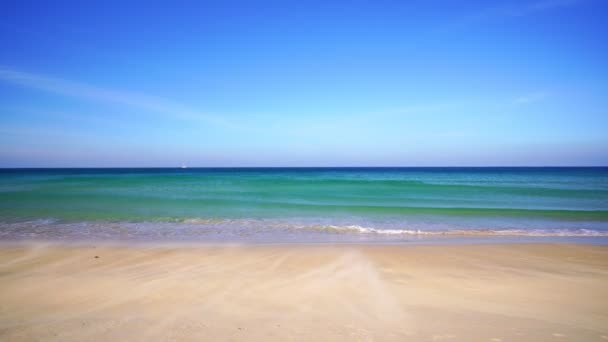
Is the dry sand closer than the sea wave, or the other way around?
the dry sand

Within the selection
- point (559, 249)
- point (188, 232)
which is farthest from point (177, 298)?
point (559, 249)

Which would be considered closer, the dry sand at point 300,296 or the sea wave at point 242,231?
the dry sand at point 300,296

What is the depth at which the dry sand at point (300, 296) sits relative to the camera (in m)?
3.40

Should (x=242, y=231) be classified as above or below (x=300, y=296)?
below

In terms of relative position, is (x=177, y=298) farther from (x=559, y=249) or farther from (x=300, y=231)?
(x=559, y=249)

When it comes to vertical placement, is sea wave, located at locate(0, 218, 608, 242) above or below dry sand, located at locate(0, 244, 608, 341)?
below

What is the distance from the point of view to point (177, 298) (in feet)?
14.0

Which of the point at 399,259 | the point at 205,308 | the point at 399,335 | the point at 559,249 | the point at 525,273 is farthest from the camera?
the point at 559,249

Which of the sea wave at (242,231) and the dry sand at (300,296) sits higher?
the dry sand at (300,296)

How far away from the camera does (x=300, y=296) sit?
4422mm

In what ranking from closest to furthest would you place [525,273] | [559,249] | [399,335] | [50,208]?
1. [399,335]
2. [525,273]
3. [559,249]
4. [50,208]

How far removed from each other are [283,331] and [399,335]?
1.32 meters

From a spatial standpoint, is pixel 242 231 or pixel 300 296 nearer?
pixel 300 296

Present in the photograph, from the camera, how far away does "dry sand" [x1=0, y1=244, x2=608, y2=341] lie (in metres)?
3.40
